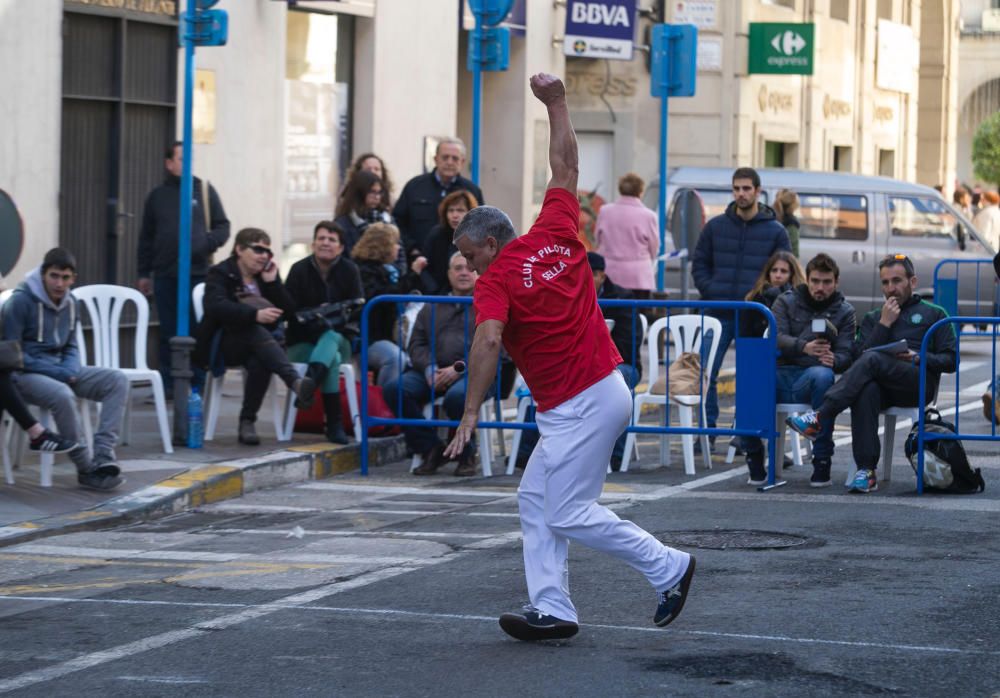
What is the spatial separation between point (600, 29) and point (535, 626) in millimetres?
19061

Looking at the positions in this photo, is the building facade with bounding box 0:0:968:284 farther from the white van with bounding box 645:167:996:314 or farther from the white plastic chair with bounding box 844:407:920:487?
the white plastic chair with bounding box 844:407:920:487

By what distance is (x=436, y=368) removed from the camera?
12.6m

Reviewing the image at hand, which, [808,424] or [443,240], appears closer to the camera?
[808,424]

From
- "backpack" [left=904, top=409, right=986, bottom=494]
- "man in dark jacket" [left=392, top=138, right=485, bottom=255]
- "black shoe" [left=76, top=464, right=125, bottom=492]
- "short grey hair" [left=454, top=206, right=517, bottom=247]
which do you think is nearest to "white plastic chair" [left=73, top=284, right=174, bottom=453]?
"black shoe" [left=76, top=464, right=125, bottom=492]

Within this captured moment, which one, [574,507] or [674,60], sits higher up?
[674,60]

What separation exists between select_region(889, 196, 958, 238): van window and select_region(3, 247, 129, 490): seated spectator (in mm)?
13057

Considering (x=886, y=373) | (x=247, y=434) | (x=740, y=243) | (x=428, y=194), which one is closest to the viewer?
(x=886, y=373)

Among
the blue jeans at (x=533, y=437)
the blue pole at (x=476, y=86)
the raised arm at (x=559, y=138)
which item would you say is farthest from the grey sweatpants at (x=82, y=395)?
the blue pole at (x=476, y=86)

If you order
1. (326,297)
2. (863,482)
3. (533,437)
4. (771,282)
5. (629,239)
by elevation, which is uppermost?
(629,239)

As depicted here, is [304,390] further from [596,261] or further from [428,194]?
[428,194]

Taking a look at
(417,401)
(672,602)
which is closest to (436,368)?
(417,401)

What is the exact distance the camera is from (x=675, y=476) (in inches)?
486

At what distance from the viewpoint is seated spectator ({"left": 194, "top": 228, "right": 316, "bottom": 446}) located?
41.7 ft

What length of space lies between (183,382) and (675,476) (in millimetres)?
3218
